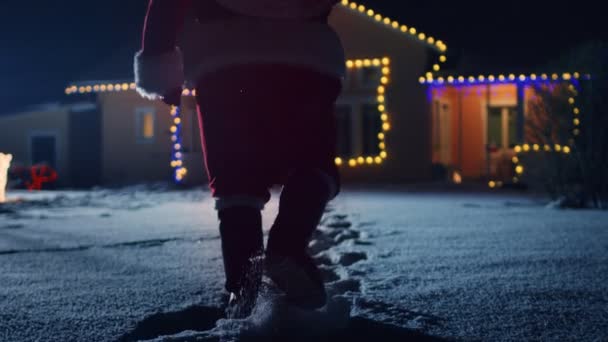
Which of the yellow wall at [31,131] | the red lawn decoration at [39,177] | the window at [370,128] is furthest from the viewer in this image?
the yellow wall at [31,131]

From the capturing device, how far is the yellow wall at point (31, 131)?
16.1 metres

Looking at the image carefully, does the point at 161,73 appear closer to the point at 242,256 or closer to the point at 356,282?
the point at 242,256

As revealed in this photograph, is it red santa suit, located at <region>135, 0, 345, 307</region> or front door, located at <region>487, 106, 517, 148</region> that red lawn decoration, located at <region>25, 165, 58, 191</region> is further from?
red santa suit, located at <region>135, 0, 345, 307</region>

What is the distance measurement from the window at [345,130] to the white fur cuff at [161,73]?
11.1 m

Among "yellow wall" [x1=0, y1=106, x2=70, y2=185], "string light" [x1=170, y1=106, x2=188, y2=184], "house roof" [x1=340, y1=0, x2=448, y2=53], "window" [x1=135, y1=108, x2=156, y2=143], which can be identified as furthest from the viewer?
"yellow wall" [x1=0, y1=106, x2=70, y2=185]

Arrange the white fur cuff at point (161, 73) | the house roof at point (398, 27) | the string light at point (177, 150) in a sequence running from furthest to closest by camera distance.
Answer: the string light at point (177, 150) < the house roof at point (398, 27) < the white fur cuff at point (161, 73)

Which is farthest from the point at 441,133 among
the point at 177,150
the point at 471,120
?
the point at 177,150

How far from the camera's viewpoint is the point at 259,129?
1.92m

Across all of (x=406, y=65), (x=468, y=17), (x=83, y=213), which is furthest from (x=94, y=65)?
(x=83, y=213)

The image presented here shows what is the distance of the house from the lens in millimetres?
12867

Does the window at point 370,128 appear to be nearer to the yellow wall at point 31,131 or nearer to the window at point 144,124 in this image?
the window at point 144,124

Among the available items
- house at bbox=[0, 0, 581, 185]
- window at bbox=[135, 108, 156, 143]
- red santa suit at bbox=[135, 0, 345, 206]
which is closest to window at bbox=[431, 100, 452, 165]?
house at bbox=[0, 0, 581, 185]

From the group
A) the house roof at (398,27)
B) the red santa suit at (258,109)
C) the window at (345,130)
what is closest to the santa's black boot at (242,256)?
the red santa suit at (258,109)

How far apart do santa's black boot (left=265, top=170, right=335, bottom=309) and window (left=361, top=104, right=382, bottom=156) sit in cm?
1116
